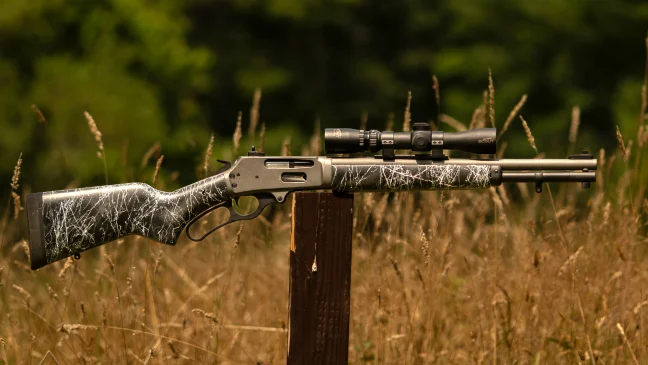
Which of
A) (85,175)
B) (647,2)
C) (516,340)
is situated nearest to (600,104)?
(647,2)

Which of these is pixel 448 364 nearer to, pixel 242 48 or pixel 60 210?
pixel 60 210

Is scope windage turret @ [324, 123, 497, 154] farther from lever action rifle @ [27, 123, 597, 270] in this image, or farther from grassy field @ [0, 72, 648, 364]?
grassy field @ [0, 72, 648, 364]

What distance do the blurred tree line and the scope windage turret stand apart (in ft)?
59.2

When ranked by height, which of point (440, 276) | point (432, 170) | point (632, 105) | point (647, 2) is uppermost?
point (647, 2)

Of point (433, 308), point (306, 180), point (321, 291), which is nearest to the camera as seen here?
point (321, 291)

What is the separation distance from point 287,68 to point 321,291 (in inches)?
1185

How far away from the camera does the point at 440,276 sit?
537 centimetres

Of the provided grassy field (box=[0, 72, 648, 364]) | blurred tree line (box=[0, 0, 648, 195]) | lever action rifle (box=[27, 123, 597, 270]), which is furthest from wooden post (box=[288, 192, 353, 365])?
blurred tree line (box=[0, 0, 648, 195])

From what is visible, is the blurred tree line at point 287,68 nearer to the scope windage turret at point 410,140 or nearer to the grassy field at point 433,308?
the grassy field at point 433,308

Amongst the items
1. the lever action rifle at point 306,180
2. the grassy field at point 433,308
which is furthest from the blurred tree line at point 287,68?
the lever action rifle at point 306,180

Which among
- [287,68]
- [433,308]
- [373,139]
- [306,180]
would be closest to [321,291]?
[306,180]

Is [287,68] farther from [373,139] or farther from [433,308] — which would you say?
[373,139]

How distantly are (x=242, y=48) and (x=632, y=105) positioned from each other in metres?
12.9

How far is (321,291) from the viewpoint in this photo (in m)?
4.41
